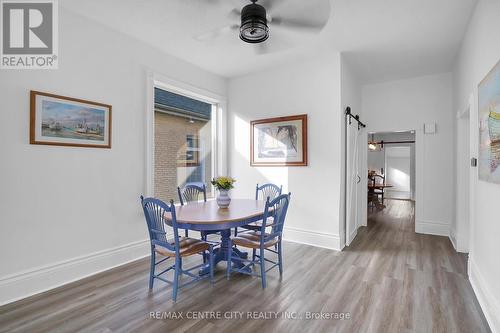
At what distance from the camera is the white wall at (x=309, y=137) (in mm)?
3795

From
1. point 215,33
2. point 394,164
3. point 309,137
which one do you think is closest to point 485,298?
point 309,137

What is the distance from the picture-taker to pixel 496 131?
75.4 inches

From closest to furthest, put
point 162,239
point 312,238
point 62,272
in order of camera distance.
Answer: point 162,239, point 62,272, point 312,238

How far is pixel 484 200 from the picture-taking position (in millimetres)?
2301

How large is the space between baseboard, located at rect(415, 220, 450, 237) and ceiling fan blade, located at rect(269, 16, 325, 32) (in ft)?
14.0

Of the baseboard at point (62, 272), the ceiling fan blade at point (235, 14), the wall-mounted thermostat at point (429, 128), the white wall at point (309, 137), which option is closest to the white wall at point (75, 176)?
the baseboard at point (62, 272)

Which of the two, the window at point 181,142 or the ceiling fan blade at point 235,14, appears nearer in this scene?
the ceiling fan blade at point 235,14

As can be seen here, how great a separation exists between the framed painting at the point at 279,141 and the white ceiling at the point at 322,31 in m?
0.97

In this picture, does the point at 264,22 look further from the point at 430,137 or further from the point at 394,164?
the point at 394,164

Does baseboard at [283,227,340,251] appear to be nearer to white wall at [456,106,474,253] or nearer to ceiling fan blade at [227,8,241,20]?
white wall at [456,106,474,253]

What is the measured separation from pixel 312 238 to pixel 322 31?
113 inches

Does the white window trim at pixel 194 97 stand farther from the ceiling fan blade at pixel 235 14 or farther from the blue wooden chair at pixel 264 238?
the ceiling fan blade at pixel 235 14

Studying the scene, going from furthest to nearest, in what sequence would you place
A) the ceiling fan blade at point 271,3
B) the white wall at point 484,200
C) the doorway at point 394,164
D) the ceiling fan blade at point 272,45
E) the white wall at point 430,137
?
the doorway at point 394,164
the white wall at point 430,137
the ceiling fan blade at point 272,45
the white wall at point 484,200
the ceiling fan blade at point 271,3

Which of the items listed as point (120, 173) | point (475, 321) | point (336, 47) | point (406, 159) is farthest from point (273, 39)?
point (406, 159)
